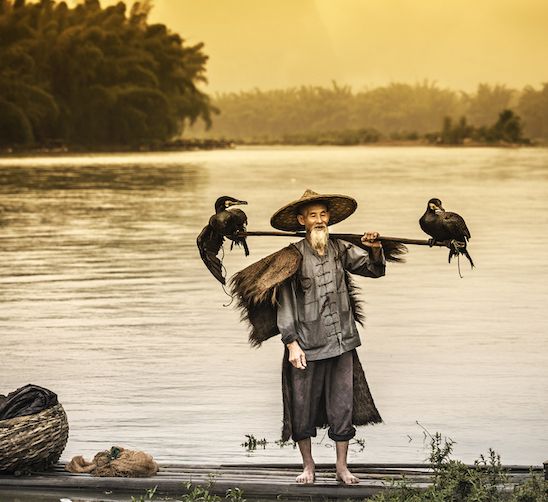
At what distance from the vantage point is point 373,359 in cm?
1005

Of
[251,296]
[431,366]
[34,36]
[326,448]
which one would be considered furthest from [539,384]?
[34,36]

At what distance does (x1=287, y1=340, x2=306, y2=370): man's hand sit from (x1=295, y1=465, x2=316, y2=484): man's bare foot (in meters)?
0.38

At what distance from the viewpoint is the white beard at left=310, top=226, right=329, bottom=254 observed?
19.0 ft

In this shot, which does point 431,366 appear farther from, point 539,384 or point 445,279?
point 445,279

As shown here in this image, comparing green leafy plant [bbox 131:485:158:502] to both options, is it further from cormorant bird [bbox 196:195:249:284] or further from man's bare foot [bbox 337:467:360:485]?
cormorant bird [bbox 196:195:249:284]

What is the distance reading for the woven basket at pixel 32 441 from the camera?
5.92m

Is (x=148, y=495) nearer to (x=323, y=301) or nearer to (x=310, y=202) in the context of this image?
(x=323, y=301)

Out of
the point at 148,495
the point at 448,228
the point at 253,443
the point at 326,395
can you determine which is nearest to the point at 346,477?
the point at 326,395

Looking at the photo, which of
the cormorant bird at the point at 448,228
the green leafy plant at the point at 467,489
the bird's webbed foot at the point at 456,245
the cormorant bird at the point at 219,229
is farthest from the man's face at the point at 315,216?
the green leafy plant at the point at 467,489

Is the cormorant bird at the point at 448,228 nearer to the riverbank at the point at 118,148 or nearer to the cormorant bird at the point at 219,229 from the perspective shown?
the cormorant bird at the point at 219,229

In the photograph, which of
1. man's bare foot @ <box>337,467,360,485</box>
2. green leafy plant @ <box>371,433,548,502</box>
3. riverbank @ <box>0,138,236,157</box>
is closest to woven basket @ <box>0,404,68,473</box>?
man's bare foot @ <box>337,467,360,485</box>

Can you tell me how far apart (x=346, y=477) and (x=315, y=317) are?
60cm

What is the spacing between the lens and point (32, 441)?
5.97 meters

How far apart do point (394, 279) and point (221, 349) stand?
15.5 feet
